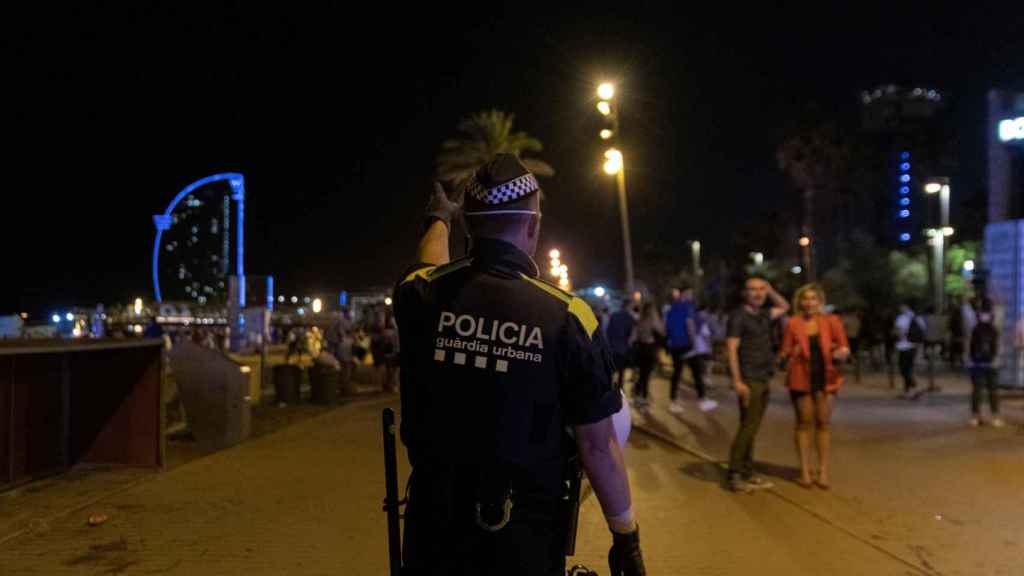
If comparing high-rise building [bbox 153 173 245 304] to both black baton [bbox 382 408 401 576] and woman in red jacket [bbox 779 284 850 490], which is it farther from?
black baton [bbox 382 408 401 576]

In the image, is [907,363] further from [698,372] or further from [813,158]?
[813,158]

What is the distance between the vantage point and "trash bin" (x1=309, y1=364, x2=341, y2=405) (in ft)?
52.9

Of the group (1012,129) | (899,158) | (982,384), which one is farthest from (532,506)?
(899,158)

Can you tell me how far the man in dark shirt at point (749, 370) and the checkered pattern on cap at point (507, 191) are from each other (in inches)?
249

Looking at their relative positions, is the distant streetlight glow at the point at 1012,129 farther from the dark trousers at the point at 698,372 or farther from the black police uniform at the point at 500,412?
the black police uniform at the point at 500,412

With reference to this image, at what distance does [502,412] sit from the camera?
2363 millimetres

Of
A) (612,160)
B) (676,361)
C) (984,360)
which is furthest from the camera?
(612,160)

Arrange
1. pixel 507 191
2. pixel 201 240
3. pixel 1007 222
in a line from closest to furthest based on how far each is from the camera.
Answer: pixel 507 191
pixel 1007 222
pixel 201 240

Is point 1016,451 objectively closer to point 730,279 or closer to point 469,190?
point 469,190

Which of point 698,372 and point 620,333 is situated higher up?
point 620,333

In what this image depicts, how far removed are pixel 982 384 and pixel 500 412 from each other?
12019 mm

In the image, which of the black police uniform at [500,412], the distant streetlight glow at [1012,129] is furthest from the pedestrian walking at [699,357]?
the black police uniform at [500,412]

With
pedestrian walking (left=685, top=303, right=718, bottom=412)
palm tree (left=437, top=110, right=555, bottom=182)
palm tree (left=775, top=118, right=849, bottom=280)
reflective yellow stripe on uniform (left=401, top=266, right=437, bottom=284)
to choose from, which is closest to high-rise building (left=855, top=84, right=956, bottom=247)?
palm tree (left=775, top=118, right=849, bottom=280)

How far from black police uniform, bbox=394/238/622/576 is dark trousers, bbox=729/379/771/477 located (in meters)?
6.30
